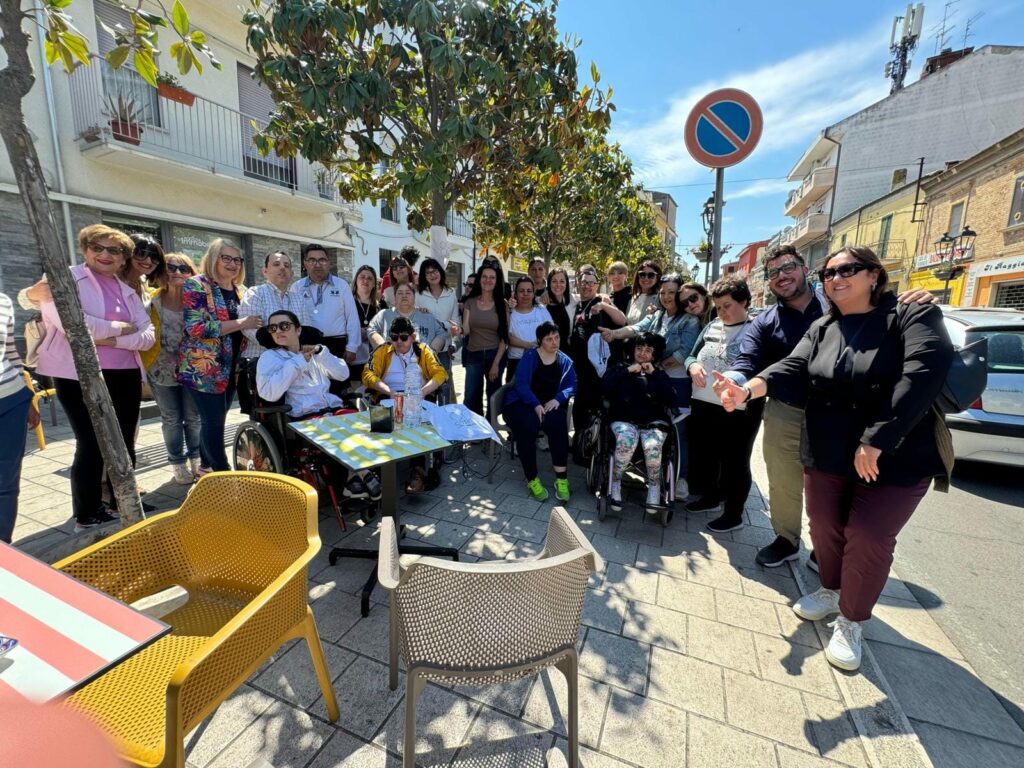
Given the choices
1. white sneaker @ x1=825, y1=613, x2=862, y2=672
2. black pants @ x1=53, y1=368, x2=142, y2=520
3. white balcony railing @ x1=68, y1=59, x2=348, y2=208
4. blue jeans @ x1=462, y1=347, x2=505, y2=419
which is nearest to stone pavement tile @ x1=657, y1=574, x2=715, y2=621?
white sneaker @ x1=825, y1=613, x2=862, y2=672

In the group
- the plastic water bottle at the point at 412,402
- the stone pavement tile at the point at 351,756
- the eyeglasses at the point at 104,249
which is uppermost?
the eyeglasses at the point at 104,249

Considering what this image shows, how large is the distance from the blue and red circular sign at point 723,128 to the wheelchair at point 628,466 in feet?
6.78

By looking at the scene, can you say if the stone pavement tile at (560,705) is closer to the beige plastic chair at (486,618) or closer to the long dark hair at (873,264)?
the beige plastic chair at (486,618)

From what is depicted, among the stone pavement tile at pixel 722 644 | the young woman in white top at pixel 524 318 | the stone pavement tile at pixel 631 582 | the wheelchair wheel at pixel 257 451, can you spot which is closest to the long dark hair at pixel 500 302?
the young woman in white top at pixel 524 318

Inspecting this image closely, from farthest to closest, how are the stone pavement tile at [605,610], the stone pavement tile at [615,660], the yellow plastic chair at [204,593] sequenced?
the stone pavement tile at [605,610]
the stone pavement tile at [615,660]
the yellow plastic chair at [204,593]

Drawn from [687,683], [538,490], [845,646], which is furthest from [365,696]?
[845,646]

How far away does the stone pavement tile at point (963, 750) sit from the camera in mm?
1693

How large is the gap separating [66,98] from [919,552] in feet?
39.1

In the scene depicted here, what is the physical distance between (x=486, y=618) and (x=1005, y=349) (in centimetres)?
599

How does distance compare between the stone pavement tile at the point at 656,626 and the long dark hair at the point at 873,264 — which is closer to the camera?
the long dark hair at the point at 873,264

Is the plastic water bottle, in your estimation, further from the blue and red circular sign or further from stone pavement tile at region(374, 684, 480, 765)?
the blue and red circular sign

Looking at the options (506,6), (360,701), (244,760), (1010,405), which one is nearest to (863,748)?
(360,701)

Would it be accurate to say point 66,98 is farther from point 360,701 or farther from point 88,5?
point 360,701

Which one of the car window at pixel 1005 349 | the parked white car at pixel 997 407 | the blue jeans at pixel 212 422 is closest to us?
the blue jeans at pixel 212 422
